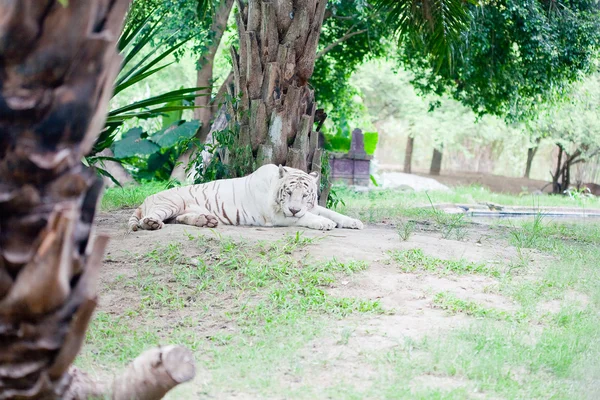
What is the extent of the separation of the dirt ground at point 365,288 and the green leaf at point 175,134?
15.7 ft

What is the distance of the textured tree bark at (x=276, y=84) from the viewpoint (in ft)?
24.0

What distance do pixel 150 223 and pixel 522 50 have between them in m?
7.44

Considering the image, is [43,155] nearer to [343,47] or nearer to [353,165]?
[343,47]

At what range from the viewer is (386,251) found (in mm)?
5523

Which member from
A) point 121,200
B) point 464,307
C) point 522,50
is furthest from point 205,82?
point 464,307

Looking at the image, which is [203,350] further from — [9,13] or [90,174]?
[9,13]

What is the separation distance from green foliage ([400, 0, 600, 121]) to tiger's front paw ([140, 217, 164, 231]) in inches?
210

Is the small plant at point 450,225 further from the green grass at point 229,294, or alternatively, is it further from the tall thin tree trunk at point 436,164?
the tall thin tree trunk at point 436,164

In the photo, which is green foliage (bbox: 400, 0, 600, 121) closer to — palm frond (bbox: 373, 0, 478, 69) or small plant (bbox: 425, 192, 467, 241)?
palm frond (bbox: 373, 0, 478, 69)

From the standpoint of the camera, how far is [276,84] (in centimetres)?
735

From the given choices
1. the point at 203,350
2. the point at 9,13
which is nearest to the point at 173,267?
the point at 203,350

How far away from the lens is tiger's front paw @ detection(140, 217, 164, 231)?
20.3 ft

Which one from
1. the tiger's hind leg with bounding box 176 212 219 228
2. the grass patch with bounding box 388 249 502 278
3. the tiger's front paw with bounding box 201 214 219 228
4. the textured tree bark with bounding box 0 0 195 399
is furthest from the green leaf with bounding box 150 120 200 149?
the textured tree bark with bounding box 0 0 195 399

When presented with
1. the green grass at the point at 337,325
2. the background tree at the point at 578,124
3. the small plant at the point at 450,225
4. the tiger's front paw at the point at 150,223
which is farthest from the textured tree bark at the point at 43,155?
the background tree at the point at 578,124
